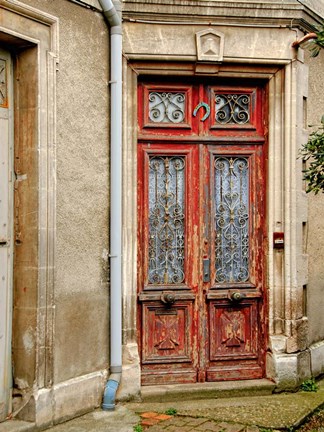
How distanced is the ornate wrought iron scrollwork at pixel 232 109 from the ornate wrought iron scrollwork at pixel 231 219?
41 centimetres

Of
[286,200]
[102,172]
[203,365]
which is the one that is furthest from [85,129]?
[203,365]

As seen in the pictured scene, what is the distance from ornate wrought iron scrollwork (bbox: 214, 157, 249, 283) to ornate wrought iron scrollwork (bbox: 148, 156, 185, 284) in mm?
389

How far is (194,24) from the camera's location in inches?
273

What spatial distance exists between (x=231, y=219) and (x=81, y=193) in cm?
176

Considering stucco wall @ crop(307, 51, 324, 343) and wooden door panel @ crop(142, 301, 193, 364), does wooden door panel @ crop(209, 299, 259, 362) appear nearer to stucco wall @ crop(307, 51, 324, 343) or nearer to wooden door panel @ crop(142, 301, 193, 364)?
wooden door panel @ crop(142, 301, 193, 364)

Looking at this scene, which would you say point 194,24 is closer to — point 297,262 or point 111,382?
point 297,262

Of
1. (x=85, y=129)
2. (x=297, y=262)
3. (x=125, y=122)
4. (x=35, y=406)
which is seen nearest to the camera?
(x=35, y=406)

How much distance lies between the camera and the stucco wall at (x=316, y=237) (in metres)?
7.54

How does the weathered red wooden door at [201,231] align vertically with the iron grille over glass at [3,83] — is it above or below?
below

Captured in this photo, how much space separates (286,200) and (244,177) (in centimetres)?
50

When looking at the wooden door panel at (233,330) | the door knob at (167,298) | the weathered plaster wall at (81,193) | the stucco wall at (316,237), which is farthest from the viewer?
the stucco wall at (316,237)

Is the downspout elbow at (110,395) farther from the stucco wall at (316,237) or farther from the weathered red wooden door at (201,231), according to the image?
the stucco wall at (316,237)

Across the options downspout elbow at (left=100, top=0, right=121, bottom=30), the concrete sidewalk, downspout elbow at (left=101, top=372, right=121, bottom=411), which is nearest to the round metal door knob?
the concrete sidewalk

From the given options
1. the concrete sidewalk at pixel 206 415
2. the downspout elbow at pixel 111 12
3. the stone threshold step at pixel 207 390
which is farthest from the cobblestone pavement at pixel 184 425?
the downspout elbow at pixel 111 12
